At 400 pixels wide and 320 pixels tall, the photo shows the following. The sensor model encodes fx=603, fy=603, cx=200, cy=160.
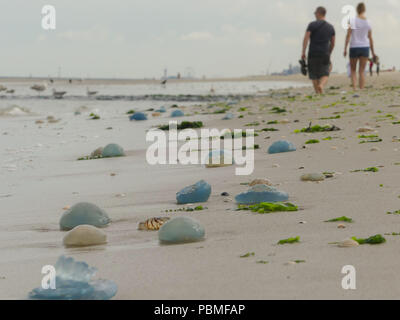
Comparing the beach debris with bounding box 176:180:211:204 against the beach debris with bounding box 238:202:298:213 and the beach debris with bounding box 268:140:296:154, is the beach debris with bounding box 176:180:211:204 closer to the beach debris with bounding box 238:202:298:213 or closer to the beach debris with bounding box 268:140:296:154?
the beach debris with bounding box 238:202:298:213

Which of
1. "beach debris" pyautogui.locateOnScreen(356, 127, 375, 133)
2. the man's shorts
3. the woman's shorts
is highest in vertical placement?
the woman's shorts

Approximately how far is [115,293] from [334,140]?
4.13 metres

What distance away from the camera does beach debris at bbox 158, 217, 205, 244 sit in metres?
2.52

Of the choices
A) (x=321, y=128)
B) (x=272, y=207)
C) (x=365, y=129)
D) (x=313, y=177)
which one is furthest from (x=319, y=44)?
(x=272, y=207)

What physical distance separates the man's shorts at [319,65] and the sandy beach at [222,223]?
7.26 meters

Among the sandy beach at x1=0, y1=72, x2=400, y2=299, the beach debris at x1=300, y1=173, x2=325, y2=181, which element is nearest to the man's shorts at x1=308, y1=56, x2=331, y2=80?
the sandy beach at x1=0, y1=72, x2=400, y2=299

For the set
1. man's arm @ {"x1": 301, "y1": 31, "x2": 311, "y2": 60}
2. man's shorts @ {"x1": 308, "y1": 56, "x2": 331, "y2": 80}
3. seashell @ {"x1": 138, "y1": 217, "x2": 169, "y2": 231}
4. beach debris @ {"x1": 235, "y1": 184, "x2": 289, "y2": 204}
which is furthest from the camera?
man's shorts @ {"x1": 308, "y1": 56, "x2": 331, "y2": 80}

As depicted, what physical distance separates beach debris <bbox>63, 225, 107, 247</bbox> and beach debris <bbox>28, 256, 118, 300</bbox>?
0.73m

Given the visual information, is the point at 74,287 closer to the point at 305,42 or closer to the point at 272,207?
the point at 272,207

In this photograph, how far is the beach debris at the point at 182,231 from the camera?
2.52m

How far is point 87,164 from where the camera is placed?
5.55 metres

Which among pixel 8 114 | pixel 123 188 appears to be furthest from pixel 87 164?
pixel 8 114

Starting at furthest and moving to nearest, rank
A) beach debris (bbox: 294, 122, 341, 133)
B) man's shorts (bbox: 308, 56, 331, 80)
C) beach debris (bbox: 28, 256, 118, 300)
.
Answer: man's shorts (bbox: 308, 56, 331, 80) → beach debris (bbox: 294, 122, 341, 133) → beach debris (bbox: 28, 256, 118, 300)

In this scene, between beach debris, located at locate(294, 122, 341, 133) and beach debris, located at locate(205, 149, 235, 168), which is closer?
beach debris, located at locate(205, 149, 235, 168)
